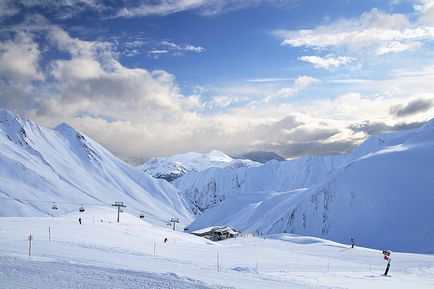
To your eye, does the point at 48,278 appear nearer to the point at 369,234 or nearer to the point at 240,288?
the point at 240,288

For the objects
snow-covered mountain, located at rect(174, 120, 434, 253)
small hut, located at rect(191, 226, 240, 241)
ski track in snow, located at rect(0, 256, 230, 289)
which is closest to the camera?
ski track in snow, located at rect(0, 256, 230, 289)

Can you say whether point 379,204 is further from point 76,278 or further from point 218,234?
point 76,278

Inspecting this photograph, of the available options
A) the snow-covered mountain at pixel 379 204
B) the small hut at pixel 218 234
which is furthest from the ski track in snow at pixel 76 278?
the small hut at pixel 218 234

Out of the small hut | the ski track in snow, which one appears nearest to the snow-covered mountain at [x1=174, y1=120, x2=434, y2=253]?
the small hut

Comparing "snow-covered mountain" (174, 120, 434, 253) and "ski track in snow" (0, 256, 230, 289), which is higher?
"snow-covered mountain" (174, 120, 434, 253)

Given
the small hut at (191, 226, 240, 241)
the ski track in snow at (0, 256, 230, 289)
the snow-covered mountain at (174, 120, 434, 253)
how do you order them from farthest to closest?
the small hut at (191, 226, 240, 241), the snow-covered mountain at (174, 120, 434, 253), the ski track in snow at (0, 256, 230, 289)

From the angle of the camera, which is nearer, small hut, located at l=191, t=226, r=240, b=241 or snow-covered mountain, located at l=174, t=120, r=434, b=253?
snow-covered mountain, located at l=174, t=120, r=434, b=253

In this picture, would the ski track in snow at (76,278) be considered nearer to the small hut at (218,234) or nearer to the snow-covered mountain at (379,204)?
the snow-covered mountain at (379,204)

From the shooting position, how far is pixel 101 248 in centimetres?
3916

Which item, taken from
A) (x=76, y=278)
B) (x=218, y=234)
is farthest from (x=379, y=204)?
(x=76, y=278)

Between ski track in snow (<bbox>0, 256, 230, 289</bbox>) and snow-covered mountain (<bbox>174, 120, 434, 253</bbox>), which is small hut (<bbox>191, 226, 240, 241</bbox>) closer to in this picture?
snow-covered mountain (<bbox>174, 120, 434, 253</bbox>)

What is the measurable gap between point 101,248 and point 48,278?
18614mm

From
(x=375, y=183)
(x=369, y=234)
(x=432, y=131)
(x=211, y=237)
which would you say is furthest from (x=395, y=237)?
(x=432, y=131)

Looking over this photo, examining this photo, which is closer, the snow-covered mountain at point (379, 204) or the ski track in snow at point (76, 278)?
the ski track in snow at point (76, 278)
